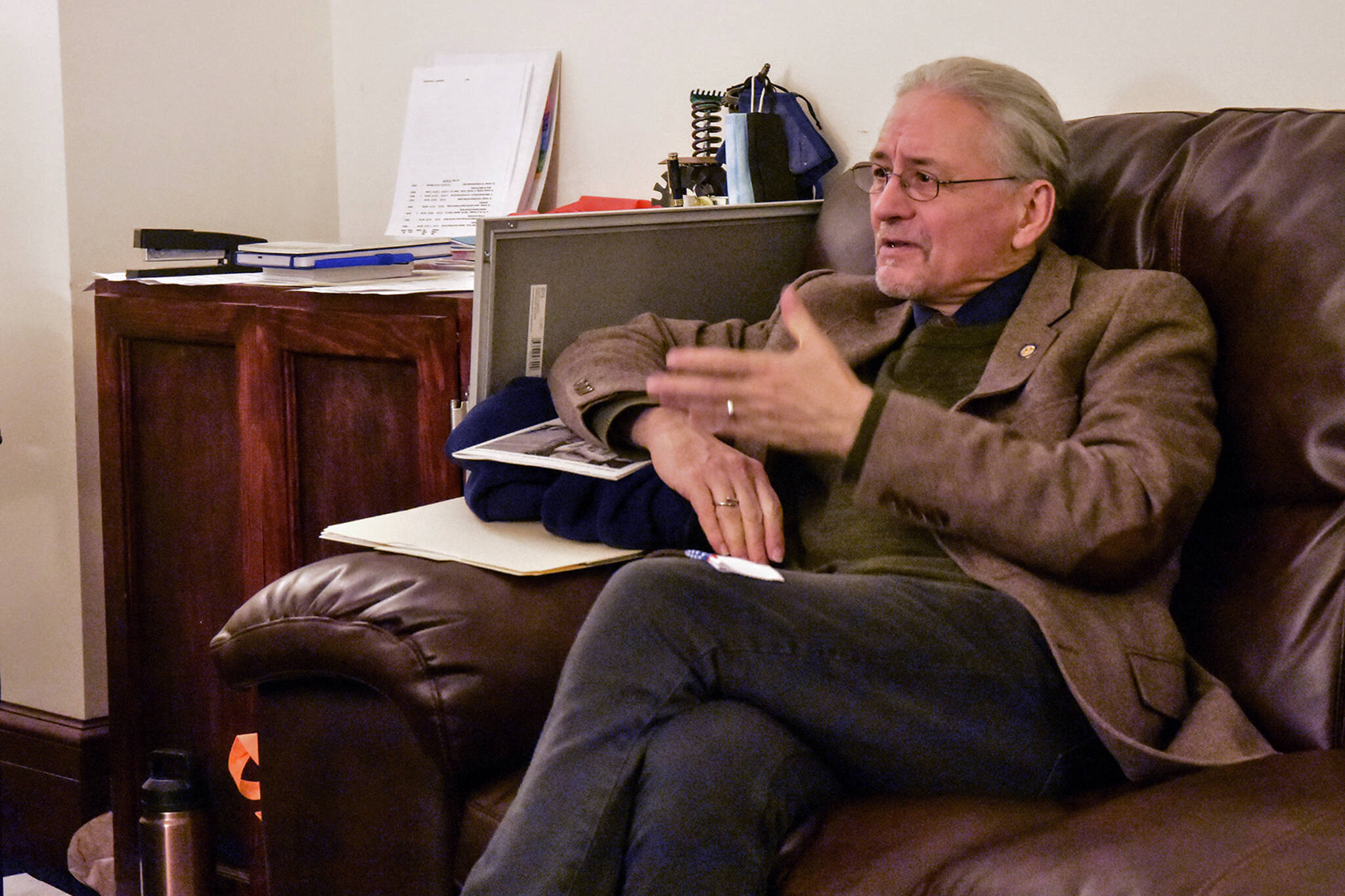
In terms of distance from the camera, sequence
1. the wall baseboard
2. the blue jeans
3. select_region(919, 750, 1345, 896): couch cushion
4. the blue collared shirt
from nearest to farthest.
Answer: select_region(919, 750, 1345, 896): couch cushion
the blue jeans
the blue collared shirt
the wall baseboard

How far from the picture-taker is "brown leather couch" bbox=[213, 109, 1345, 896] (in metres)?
1.17

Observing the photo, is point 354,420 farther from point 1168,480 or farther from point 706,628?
point 1168,480

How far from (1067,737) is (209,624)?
4.67ft

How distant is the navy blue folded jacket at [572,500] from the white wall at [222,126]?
2.60 feet

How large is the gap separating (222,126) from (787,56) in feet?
3.91

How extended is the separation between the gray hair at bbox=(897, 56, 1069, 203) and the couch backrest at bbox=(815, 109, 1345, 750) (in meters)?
0.11

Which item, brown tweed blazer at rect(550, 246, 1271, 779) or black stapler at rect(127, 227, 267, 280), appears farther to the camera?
black stapler at rect(127, 227, 267, 280)

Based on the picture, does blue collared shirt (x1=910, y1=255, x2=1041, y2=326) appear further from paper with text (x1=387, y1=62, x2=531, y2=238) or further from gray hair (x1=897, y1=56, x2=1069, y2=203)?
paper with text (x1=387, y1=62, x2=531, y2=238)

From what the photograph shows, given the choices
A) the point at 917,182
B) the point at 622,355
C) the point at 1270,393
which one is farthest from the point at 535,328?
the point at 1270,393

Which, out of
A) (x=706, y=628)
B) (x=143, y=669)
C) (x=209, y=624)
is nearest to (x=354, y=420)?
(x=209, y=624)

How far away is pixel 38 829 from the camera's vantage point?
255 centimetres

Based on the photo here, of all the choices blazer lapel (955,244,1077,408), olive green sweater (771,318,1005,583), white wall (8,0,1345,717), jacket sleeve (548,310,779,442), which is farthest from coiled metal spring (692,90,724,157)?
blazer lapel (955,244,1077,408)

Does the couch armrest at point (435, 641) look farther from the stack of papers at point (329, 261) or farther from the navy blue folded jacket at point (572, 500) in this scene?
the stack of papers at point (329, 261)

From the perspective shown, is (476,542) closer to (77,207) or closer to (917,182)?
(917,182)
